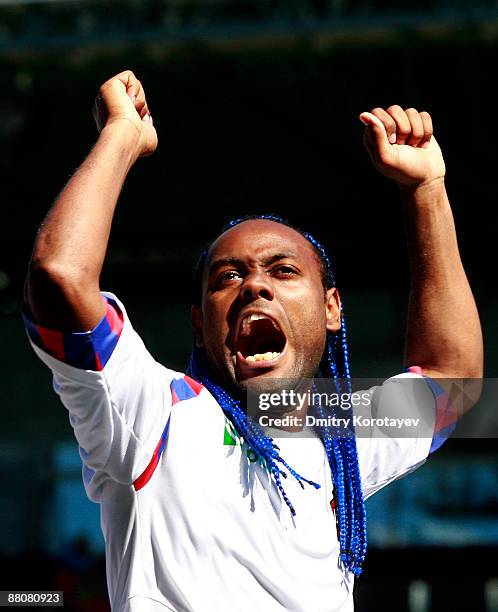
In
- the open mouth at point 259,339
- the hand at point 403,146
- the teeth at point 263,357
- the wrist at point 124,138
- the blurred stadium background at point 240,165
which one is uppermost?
the blurred stadium background at point 240,165

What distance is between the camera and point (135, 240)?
12422mm

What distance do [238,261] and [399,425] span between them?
2.04ft

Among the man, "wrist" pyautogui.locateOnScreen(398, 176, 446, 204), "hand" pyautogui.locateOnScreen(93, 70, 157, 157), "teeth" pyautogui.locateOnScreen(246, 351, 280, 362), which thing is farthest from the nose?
"wrist" pyautogui.locateOnScreen(398, 176, 446, 204)

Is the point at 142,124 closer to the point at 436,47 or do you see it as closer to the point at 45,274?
the point at 45,274

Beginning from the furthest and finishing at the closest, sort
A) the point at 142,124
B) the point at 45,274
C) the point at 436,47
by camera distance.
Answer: the point at 436,47, the point at 142,124, the point at 45,274

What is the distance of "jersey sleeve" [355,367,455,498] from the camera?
2.49 metres

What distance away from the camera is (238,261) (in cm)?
235

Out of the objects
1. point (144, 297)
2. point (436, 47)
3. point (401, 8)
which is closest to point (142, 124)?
point (401, 8)

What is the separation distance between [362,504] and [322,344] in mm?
394

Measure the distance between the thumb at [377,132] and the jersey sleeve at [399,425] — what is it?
0.60 meters

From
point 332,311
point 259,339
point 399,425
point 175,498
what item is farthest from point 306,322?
point 175,498

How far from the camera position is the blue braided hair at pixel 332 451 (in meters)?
2.18


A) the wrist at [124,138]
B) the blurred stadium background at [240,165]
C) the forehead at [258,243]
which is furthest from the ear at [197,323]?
the blurred stadium background at [240,165]

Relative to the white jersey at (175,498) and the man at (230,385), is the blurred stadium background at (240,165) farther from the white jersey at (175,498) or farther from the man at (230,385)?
the white jersey at (175,498)
